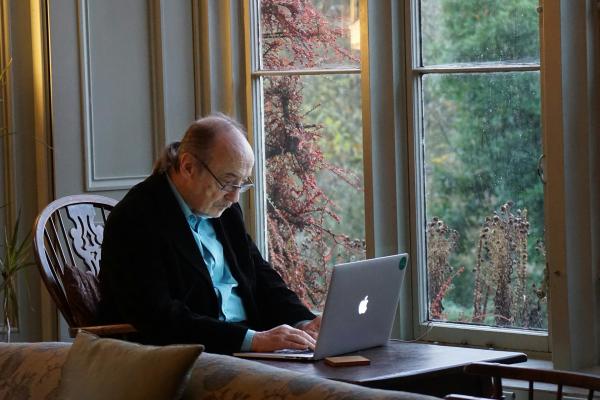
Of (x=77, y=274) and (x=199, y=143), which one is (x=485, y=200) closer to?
(x=199, y=143)

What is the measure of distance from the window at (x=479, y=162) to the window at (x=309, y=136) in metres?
0.31

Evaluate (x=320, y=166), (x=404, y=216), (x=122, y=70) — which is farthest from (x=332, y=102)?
(x=122, y=70)

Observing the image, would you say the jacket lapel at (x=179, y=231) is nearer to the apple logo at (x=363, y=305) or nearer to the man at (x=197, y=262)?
the man at (x=197, y=262)

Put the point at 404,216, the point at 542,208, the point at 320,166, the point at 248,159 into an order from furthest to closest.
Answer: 1. the point at 320,166
2. the point at 404,216
3. the point at 542,208
4. the point at 248,159

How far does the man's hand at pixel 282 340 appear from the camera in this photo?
3.06 m

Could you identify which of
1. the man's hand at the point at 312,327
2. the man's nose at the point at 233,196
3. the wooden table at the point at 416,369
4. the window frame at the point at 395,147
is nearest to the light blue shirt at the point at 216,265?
the man's nose at the point at 233,196

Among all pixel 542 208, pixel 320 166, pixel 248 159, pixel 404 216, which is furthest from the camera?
pixel 320 166

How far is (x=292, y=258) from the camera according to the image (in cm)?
458

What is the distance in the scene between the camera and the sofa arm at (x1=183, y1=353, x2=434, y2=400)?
2008 millimetres

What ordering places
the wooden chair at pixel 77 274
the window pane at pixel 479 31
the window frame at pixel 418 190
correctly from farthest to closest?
the window frame at pixel 418 190 → the window pane at pixel 479 31 → the wooden chair at pixel 77 274

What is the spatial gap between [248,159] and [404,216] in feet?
2.81

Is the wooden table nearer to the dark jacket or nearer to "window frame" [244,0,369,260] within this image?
the dark jacket

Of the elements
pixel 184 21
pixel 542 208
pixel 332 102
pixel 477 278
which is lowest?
pixel 477 278

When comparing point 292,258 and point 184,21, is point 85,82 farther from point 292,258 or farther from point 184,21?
point 292,258
